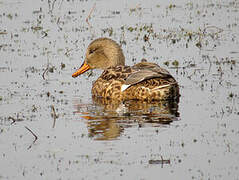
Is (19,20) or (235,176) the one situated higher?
(19,20)

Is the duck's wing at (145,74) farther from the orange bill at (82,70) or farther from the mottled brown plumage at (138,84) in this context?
the orange bill at (82,70)

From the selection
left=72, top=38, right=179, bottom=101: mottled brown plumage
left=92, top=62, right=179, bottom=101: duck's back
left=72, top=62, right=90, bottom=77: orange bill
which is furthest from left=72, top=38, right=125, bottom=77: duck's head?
left=92, top=62, right=179, bottom=101: duck's back

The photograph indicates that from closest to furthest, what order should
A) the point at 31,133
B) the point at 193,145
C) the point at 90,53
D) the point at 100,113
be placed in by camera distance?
the point at 193,145 < the point at 31,133 < the point at 100,113 < the point at 90,53

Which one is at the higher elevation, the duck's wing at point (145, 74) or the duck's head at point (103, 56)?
the duck's head at point (103, 56)

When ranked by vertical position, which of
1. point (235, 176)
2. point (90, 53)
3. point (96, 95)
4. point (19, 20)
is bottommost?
point (235, 176)

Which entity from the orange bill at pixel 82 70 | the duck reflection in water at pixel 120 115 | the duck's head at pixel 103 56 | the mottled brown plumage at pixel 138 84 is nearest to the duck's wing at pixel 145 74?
the mottled brown plumage at pixel 138 84

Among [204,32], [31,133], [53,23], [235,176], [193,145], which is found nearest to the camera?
[235,176]

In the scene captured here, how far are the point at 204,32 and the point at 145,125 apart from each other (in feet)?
31.8

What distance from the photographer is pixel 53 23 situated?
2155 cm

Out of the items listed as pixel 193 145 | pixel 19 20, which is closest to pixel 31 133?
pixel 193 145

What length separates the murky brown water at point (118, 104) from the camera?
8672 mm

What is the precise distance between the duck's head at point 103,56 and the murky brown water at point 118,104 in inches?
17.3

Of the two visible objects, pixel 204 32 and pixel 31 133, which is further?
pixel 204 32

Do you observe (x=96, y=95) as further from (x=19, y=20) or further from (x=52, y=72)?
(x=19, y=20)
